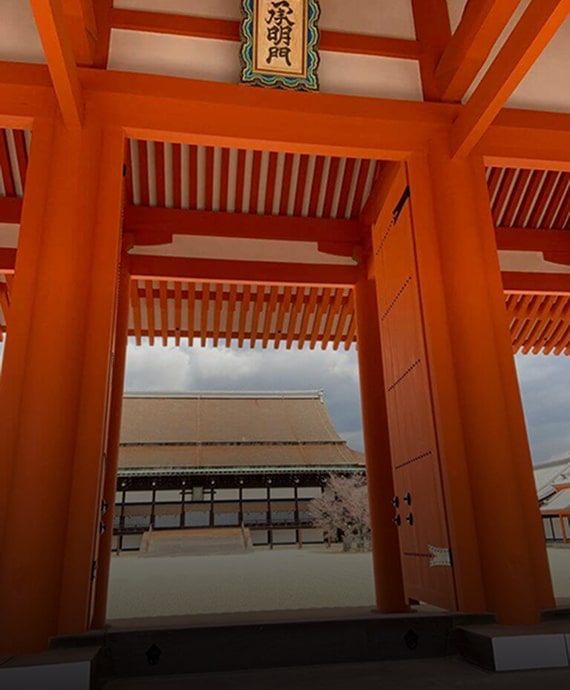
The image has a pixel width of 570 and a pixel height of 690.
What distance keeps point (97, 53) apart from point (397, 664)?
2967 mm

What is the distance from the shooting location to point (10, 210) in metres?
3.68

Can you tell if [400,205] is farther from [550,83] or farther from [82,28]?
[82,28]

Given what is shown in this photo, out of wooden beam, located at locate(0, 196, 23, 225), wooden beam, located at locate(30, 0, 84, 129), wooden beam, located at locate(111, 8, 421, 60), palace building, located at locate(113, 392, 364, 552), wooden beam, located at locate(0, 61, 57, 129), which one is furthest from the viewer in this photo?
palace building, located at locate(113, 392, 364, 552)

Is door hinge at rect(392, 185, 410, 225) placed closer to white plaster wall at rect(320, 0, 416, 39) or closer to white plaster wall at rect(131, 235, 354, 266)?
white plaster wall at rect(320, 0, 416, 39)

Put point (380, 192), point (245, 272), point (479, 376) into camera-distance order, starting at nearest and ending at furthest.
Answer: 1. point (479, 376)
2. point (380, 192)
3. point (245, 272)

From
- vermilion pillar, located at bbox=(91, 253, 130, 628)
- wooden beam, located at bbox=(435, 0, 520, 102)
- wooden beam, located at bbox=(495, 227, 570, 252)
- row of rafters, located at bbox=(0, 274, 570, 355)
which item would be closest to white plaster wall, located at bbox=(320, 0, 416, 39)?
wooden beam, located at bbox=(435, 0, 520, 102)

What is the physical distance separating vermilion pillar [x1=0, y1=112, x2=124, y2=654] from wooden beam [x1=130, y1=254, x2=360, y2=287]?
54.1 inches

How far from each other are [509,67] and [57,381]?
2.23 metres

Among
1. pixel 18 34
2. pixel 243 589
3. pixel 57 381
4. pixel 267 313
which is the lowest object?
pixel 243 589

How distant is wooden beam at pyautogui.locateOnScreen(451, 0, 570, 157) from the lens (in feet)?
6.85

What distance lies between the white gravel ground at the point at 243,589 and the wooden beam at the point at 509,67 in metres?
3.01

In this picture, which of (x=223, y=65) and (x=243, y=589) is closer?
(x=223, y=65)

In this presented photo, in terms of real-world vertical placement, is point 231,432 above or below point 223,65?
above

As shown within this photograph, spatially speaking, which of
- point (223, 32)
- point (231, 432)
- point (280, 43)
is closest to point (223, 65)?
point (223, 32)
